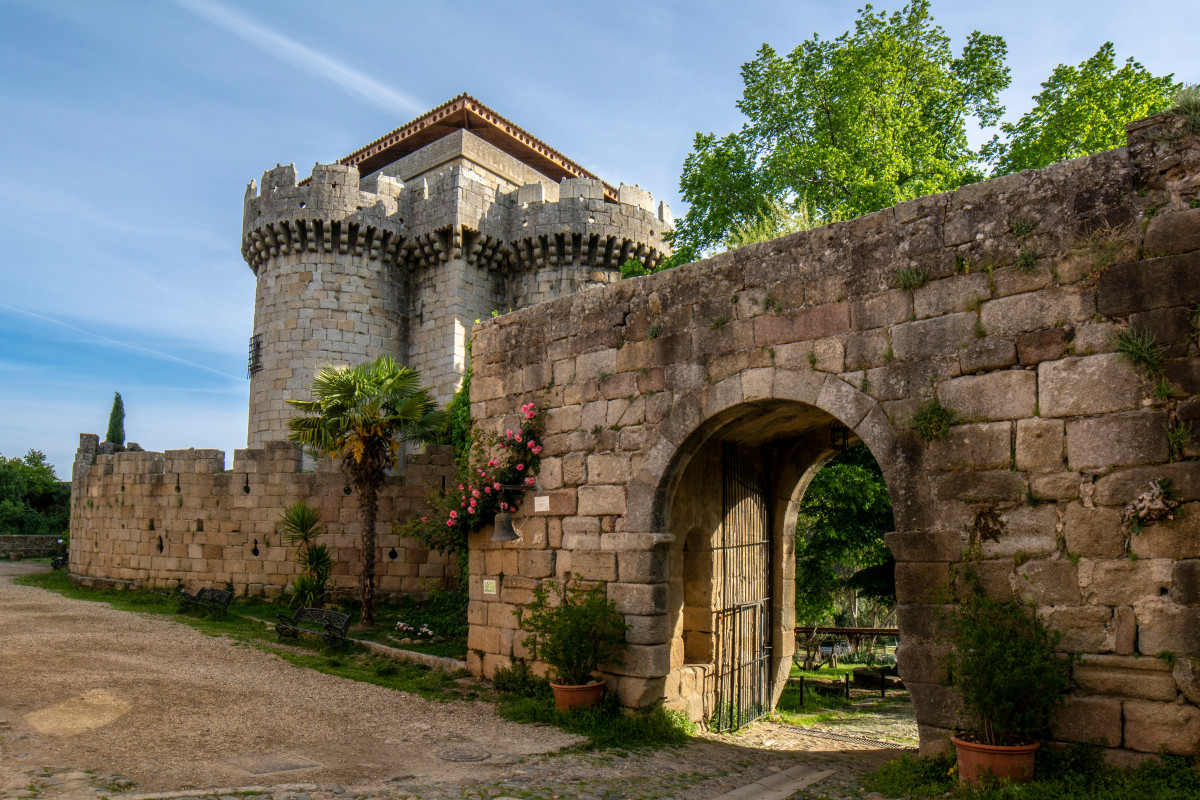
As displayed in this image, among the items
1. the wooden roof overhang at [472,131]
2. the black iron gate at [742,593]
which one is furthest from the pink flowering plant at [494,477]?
the wooden roof overhang at [472,131]

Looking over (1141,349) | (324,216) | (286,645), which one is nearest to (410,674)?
(286,645)

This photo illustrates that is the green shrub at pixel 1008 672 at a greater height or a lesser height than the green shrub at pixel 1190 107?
lesser

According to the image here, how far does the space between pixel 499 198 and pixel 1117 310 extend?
17739 millimetres

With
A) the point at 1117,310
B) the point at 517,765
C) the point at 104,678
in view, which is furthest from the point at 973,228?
the point at 104,678

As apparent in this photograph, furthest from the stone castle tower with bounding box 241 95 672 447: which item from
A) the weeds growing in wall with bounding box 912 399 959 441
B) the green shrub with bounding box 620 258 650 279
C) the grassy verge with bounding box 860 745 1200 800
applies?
the grassy verge with bounding box 860 745 1200 800

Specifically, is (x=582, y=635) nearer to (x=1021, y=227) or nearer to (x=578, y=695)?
(x=578, y=695)

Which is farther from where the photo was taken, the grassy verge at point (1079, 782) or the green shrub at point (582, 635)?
the green shrub at point (582, 635)

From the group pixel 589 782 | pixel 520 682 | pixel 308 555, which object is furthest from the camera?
pixel 308 555

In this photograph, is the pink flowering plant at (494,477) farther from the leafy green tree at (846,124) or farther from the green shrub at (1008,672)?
the leafy green tree at (846,124)

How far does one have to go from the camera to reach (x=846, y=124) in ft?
52.7

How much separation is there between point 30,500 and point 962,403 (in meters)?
41.4

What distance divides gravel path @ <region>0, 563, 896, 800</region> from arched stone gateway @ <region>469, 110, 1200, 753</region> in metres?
1.20

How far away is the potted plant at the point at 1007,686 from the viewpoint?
16.2 ft

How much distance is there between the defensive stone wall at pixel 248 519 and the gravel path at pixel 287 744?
16.8 feet
